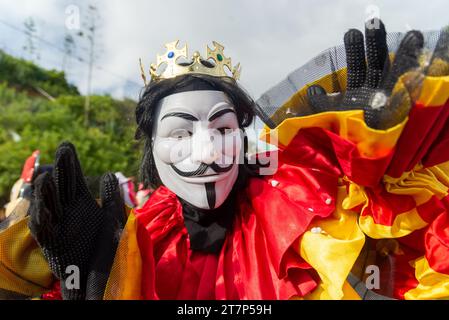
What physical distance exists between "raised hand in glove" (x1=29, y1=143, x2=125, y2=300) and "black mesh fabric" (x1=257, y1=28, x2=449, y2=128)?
517mm

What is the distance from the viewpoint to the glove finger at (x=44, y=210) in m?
0.81

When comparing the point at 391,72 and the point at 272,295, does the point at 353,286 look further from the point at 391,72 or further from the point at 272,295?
the point at 391,72

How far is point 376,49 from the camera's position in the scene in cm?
87

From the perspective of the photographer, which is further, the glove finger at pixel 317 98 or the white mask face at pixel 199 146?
the white mask face at pixel 199 146

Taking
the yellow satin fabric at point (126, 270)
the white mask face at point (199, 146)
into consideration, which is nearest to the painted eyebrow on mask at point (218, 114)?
the white mask face at point (199, 146)

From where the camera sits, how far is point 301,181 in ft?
3.56

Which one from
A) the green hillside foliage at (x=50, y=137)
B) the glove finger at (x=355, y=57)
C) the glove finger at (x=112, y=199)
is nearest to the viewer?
the glove finger at (x=355, y=57)

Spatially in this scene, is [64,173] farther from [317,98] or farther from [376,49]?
[376,49]

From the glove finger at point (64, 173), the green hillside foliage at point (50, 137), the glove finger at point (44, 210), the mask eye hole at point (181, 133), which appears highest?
the green hillside foliage at point (50, 137)

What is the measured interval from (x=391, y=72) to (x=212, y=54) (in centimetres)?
60

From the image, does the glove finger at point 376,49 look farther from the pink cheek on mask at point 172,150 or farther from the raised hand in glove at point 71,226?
the raised hand in glove at point 71,226
